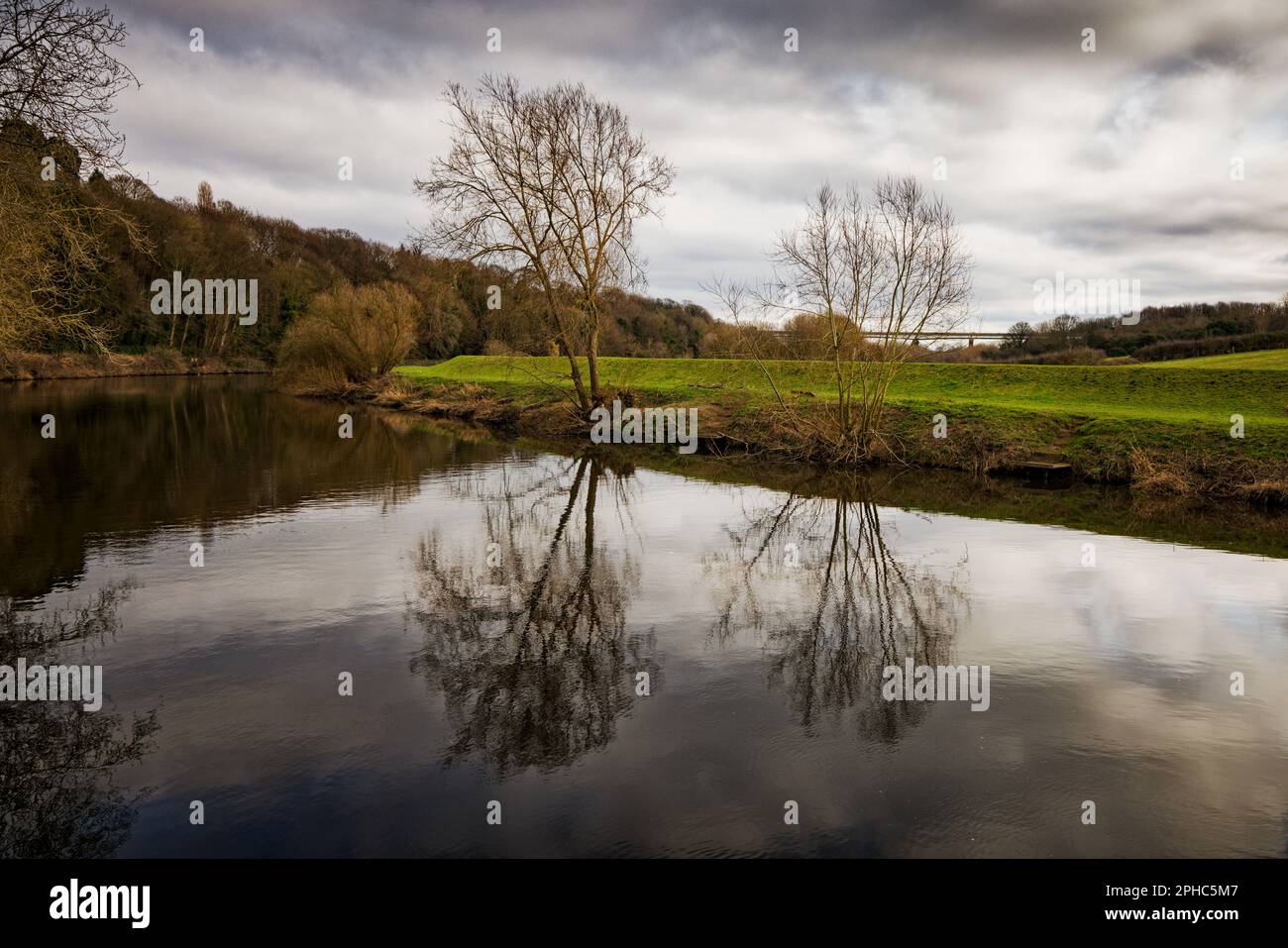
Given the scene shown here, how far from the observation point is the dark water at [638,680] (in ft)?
17.5

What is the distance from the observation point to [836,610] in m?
9.88

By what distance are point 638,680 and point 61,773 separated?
4.42m

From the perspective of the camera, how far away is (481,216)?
1074 inches

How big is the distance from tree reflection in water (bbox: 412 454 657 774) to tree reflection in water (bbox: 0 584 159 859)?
2230 millimetres

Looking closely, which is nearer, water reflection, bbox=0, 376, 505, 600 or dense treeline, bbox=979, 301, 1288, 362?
water reflection, bbox=0, 376, 505, 600

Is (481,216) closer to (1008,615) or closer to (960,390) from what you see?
(960,390)

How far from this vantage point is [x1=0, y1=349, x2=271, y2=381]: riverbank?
59656mm

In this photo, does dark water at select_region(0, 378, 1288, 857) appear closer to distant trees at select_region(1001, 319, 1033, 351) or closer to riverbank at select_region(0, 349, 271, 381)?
distant trees at select_region(1001, 319, 1033, 351)
